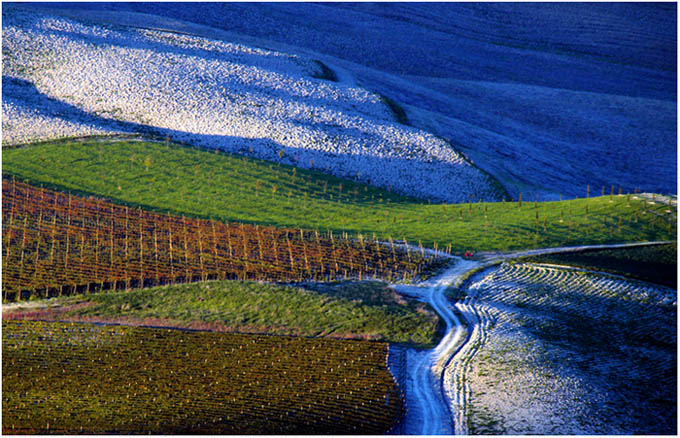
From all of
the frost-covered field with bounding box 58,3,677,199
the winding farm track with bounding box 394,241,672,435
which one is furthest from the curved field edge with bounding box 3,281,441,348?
the frost-covered field with bounding box 58,3,677,199

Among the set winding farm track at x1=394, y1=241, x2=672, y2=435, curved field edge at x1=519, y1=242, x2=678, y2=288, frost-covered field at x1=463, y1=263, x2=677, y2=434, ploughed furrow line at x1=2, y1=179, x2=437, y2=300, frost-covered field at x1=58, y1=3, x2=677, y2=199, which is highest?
frost-covered field at x1=58, y1=3, x2=677, y2=199

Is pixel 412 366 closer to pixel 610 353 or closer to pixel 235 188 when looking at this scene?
pixel 610 353

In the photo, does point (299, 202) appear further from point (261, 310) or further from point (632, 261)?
point (632, 261)

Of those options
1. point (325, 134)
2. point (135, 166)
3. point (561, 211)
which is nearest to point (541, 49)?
point (325, 134)

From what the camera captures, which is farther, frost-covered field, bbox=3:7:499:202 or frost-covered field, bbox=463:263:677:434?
frost-covered field, bbox=3:7:499:202

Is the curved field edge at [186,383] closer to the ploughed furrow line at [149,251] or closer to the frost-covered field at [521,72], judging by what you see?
the ploughed furrow line at [149,251]

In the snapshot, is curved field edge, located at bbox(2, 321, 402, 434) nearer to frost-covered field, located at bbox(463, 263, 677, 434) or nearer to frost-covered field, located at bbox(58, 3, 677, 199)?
frost-covered field, located at bbox(463, 263, 677, 434)
